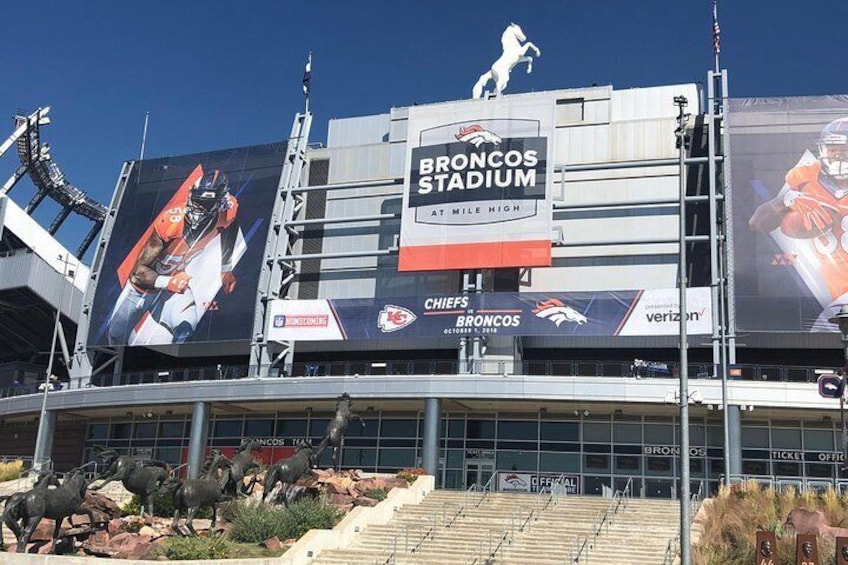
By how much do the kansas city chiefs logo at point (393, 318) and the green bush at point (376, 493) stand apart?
48.2ft

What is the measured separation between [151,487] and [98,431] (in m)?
29.2

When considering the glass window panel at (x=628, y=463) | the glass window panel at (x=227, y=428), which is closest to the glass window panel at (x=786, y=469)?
the glass window panel at (x=628, y=463)

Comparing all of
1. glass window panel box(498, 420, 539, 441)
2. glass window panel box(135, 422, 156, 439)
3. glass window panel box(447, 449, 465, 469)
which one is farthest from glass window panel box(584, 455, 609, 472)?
glass window panel box(135, 422, 156, 439)

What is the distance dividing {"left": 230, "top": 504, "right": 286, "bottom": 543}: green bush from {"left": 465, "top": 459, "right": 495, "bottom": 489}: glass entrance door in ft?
63.2

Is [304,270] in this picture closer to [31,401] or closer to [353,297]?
[353,297]

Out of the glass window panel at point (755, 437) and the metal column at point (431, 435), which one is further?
the glass window panel at point (755, 437)

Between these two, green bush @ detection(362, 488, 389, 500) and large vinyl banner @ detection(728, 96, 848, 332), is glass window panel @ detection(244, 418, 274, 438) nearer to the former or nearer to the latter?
green bush @ detection(362, 488, 389, 500)

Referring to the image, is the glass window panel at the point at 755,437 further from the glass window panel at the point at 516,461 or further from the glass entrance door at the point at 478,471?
the glass entrance door at the point at 478,471

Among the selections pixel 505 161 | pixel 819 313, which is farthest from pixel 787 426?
pixel 505 161

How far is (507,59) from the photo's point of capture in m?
54.4

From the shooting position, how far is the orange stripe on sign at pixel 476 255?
47312 millimetres

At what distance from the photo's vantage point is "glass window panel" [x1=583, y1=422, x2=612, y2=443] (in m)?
46.3

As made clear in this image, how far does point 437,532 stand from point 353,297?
77.8 ft

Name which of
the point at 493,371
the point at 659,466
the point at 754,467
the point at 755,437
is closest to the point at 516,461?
the point at 493,371
